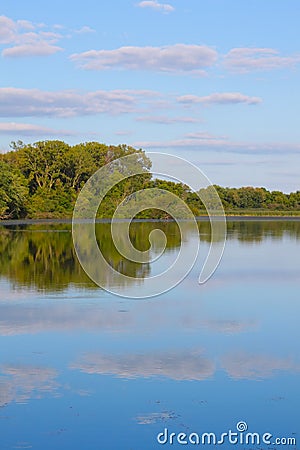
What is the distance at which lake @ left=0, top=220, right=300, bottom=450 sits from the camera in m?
5.89

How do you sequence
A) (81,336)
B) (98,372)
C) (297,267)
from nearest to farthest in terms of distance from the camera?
1. (98,372)
2. (81,336)
3. (297,267)

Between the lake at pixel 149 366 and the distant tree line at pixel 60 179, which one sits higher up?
the distant tree line at pixel 60 179

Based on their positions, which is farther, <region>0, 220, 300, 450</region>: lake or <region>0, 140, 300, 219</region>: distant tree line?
<region>0, 140, 300, 219</region>: distant tree line

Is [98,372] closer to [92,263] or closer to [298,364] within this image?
[298,364]

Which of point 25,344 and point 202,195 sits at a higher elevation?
point 202,195

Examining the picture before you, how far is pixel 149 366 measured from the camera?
7770mm

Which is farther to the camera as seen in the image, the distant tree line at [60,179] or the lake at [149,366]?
the distant tree line at [60,179]

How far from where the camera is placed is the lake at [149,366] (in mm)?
5887

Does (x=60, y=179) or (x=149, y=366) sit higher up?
(x=60, y=179)

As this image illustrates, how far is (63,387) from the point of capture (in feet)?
22.9

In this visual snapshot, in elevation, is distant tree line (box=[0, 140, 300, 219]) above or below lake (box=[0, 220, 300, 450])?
above

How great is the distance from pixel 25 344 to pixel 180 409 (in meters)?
2.94

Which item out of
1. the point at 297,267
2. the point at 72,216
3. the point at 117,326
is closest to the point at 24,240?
the point at 297,267

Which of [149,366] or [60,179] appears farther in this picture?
[60,179]
